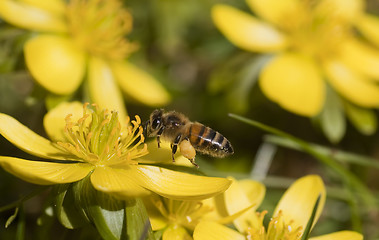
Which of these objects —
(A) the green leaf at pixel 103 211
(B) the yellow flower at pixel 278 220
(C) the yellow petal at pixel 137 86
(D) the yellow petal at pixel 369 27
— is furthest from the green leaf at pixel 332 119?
(A) the green leaf at pixel 103 211

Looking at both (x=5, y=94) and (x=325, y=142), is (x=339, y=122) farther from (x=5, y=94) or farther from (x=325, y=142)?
(x=5, y=94)

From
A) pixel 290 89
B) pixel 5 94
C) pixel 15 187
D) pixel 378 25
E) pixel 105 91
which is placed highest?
pixel 378 25

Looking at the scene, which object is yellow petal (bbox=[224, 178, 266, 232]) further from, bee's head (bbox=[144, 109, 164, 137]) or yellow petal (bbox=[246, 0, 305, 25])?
yellow petal (bbox=[246, 0, 305, 25])

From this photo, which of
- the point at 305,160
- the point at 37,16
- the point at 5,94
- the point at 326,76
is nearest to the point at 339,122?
the point at 326,76

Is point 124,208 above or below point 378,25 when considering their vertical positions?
below

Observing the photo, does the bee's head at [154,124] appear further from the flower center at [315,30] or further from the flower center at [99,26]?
the flower center at [315,30]

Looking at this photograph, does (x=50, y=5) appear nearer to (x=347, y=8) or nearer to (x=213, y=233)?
(x=213, y=233)
